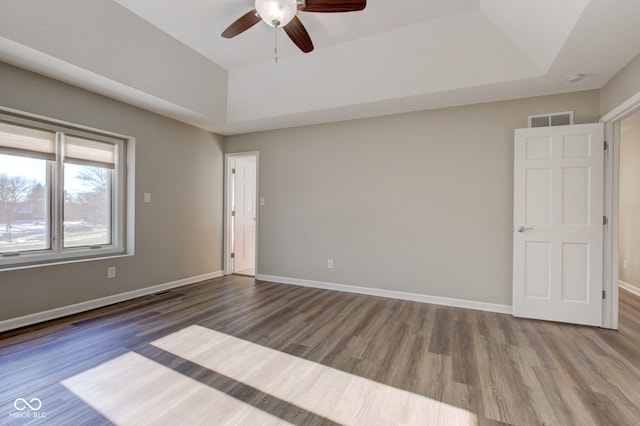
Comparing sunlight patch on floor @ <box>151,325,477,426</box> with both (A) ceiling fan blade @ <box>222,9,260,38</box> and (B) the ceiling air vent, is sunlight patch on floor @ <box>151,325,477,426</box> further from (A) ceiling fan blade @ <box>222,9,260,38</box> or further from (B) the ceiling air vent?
(B) the ceiling air vent

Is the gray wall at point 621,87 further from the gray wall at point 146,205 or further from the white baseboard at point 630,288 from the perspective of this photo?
the gray wall at point 146,205

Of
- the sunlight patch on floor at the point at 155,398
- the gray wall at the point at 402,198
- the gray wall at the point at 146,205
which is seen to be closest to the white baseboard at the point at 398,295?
the gray wall at the point at 402,198

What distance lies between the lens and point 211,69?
4043 millimetres

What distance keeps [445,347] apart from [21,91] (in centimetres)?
474

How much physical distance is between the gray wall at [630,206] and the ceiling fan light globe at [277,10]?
197 inches

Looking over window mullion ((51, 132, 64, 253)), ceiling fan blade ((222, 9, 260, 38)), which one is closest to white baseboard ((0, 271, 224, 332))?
window mullion ((51, 132, 64, 253))

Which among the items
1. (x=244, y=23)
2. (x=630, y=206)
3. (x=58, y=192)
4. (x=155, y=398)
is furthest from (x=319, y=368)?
(x=630, y=206)

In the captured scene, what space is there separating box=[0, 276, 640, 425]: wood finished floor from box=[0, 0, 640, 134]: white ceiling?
2.58 meters

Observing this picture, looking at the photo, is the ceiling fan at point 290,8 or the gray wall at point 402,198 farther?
the gray wall at point 402,198

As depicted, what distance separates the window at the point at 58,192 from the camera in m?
2.86

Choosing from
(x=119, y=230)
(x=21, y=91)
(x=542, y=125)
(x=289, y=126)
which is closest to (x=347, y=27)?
(x=289, y=126)

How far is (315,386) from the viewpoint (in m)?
1.94

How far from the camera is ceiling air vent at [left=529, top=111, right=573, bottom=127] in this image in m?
3.23

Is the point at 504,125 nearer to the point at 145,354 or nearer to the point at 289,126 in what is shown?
the point at 289,126
